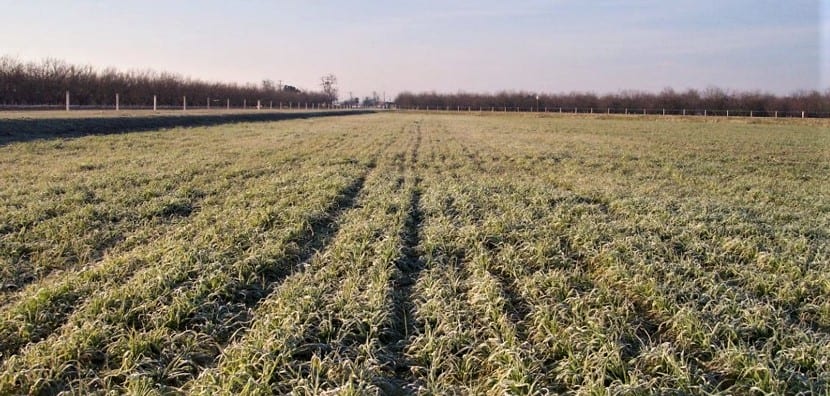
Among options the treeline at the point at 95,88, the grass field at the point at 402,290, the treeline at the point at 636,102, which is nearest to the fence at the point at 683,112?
the treeline at the point at 636,102

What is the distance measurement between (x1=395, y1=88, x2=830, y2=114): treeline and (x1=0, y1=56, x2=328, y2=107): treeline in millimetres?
45585

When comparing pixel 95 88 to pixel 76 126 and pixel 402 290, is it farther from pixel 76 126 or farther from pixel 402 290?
pixel 402 290

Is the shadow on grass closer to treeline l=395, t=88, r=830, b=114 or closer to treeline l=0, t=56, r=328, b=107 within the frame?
treeline l=0, t=56, r=328, b=107

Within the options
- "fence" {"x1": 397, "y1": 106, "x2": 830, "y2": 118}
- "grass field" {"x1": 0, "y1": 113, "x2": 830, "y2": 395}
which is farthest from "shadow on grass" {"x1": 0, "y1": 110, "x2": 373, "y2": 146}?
"fence" {"x1": 397, "y1": 106, "x2": 830, "y2": 118}

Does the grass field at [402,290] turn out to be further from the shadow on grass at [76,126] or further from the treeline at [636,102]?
the treeline at [636,102]

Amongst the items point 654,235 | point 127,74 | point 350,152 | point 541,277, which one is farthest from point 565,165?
point 127,74

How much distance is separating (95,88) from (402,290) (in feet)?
190

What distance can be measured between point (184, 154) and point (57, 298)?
11357 millimetres

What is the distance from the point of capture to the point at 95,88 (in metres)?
51.7

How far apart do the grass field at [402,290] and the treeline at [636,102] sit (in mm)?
69253

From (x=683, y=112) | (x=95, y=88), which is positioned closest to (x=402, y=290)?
(x=95, y=88)

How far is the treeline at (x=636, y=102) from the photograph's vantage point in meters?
68.8

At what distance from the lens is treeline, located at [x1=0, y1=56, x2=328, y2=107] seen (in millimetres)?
42844

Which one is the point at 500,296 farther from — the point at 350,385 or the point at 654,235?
the point at 654,235
